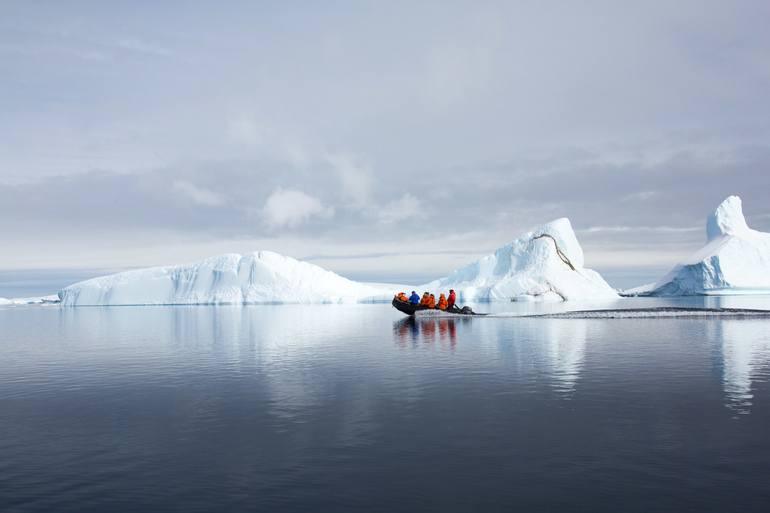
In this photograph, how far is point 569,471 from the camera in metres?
10.2

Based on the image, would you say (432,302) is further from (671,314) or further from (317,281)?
(317,281)

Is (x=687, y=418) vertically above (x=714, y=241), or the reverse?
(x=714, y=241)

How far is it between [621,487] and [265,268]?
11639 cm

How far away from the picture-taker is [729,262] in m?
104

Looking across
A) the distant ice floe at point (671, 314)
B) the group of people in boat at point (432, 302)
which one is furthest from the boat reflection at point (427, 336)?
the distant ice floe at point (671, 314)

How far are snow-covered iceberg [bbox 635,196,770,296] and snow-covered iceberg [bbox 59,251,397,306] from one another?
6039 centimetres

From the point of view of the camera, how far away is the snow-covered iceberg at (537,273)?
103m

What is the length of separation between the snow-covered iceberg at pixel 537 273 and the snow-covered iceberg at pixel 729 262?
15.2 meters

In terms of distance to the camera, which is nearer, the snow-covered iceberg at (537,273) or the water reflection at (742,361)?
the water reflection at (742,361)

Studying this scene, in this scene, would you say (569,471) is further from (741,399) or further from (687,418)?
(741,399)

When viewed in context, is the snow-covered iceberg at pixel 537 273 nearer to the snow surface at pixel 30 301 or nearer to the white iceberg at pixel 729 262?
the white iceberg at pixel 729 262

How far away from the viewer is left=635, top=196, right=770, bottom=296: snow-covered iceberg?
4085 inches

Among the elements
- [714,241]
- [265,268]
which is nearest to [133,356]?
[265,268]

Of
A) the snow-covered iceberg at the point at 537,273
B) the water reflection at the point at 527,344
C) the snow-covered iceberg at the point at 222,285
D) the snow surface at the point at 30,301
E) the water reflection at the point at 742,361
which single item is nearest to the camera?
the water reflection at the point at 742,361
